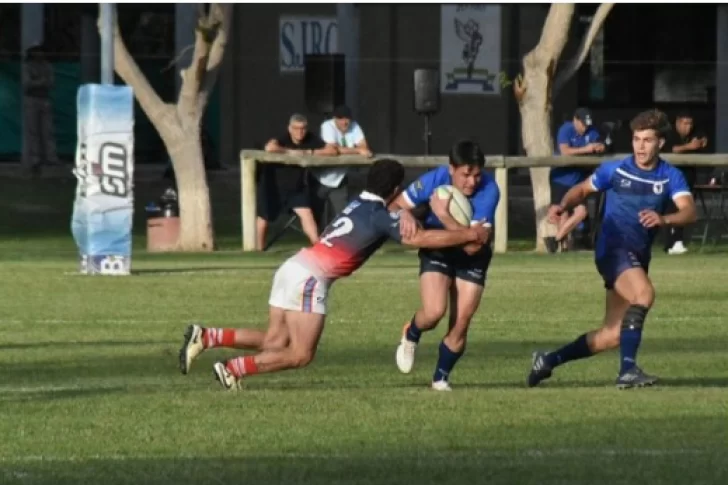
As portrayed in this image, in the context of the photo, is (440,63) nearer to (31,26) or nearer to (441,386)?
(31,26)

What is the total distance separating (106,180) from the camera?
23172 mm

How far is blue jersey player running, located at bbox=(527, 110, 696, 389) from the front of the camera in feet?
42.9

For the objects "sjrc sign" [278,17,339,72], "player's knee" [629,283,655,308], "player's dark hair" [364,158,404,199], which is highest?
"sjrc sign" [278,17,339,72]

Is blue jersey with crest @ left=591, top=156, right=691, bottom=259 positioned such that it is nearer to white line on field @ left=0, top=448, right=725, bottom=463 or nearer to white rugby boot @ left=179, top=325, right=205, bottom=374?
white rugby boot @ left=179, top=325, right=205, bottom=374

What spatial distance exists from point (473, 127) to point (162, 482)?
3491 cm

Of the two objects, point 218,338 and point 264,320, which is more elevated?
point 218,338

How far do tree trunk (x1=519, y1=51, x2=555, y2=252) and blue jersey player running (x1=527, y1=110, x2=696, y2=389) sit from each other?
51.2 ft

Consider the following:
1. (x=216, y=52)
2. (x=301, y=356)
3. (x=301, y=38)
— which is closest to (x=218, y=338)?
(x=301, y=356)

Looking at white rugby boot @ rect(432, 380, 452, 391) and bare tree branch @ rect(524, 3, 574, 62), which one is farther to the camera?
bare tree branch @ rect(524, 3, 574, 62)

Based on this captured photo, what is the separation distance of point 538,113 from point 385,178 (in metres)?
16.9

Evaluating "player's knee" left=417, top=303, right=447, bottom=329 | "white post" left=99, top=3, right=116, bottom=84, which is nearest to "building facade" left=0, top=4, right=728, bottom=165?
"white post" left=99, top=3, right=116, bottom=84

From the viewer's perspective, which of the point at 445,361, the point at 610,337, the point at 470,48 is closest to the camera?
the point at 445,361

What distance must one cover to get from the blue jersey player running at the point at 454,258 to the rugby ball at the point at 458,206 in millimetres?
40

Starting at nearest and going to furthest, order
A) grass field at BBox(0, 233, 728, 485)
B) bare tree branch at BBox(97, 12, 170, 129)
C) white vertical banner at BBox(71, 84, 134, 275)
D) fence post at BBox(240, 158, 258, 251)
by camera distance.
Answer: grass field at BBox(0, 233, 728, 485) < white vertical banner at BBox(71, 84, 134, 275) < fence post at BBox(240, 158, 258, 251) < bare tree branch at BBox(97, 12, 170, 129)
